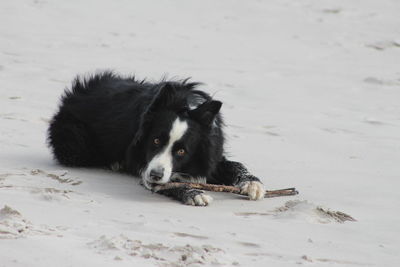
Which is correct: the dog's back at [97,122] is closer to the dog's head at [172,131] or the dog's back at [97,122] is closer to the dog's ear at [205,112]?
the dog's head at [172,131]

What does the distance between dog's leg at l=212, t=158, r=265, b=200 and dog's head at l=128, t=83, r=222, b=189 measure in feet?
1.36

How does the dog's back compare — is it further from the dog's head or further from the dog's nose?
the dog's nose

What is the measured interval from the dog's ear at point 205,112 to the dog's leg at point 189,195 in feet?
2.05

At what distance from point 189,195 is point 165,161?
350 millimetres

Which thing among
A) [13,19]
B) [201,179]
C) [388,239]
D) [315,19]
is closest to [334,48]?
[315,19]

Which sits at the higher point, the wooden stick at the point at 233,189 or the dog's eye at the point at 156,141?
the dog's eye at the point at 156,141

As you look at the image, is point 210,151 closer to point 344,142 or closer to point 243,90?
point 344,142

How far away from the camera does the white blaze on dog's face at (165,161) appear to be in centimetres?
618

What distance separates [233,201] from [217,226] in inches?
42.8

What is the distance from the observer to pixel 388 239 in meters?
5.32

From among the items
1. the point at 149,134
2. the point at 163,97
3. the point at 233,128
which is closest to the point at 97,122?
the point at 149,134

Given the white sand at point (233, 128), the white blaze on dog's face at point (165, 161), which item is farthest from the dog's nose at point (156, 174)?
the white sand at point (233, 128)

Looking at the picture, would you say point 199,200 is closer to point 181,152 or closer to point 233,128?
point 181,152

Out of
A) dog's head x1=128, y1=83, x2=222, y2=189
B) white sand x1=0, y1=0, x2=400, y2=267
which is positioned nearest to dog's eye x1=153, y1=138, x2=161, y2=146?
dog's head x1=128, y1=83, x2=222, y2=189
